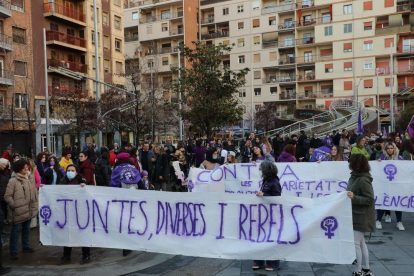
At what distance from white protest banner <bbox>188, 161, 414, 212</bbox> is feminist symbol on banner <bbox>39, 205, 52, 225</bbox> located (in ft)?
10.8

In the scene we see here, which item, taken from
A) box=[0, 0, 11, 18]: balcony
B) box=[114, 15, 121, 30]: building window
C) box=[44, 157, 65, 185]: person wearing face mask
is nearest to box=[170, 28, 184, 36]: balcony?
box=[114, 15, 121, 30]: building window

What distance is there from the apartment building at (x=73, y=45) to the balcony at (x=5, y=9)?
4.39m

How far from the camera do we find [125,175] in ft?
23.7

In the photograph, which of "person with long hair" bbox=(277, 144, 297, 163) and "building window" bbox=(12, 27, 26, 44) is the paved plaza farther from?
"building window" bbox=(12, 27, 26, 44)

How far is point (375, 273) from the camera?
5480mm

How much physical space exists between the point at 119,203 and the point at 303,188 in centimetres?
451

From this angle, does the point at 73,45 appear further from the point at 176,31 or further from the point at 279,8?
the point at 279,8

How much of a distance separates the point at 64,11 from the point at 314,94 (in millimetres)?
39290

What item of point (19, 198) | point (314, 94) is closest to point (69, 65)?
point (19, 198)

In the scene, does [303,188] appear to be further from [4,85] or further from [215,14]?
[215,14]

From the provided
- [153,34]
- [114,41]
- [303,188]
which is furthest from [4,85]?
[153,34]

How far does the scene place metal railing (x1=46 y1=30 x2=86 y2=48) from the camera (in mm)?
39594

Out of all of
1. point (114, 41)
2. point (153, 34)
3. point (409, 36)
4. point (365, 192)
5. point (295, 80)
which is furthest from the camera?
point (153, 34)

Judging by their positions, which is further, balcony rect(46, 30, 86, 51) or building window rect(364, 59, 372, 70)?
building window rect(364, 59, 372, 70)
